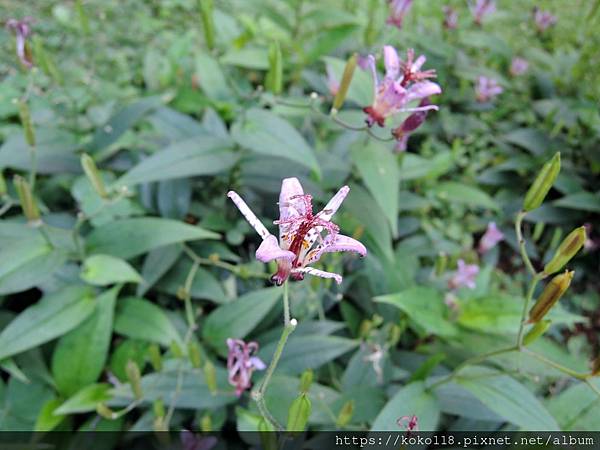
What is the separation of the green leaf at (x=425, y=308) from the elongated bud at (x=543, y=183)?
32 centimetres

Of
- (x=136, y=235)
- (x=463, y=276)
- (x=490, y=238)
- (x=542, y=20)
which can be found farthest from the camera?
(x=542, y=20)

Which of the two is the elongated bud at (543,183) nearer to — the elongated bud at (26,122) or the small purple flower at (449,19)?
the elongated bud at (26,122)

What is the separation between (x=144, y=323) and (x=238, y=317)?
0.61 ft

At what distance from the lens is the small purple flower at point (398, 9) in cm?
129

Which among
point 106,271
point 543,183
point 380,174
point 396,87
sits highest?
point 396,87

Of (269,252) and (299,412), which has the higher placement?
(269,252)

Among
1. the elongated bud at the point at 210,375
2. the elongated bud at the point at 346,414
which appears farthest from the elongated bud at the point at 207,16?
the elongated bud at the point at 346,414

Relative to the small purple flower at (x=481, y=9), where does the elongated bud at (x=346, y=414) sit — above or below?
below

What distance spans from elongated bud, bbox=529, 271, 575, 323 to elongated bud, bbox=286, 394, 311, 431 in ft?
1.22

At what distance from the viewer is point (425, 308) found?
108 cm

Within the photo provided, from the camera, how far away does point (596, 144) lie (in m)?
1.73

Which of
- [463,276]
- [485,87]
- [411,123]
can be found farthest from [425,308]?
[485,87]

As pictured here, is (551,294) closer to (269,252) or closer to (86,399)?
(269,252)

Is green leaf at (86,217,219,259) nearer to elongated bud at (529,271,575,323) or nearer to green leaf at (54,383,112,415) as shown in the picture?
green leaf at (54,383,112,415)
